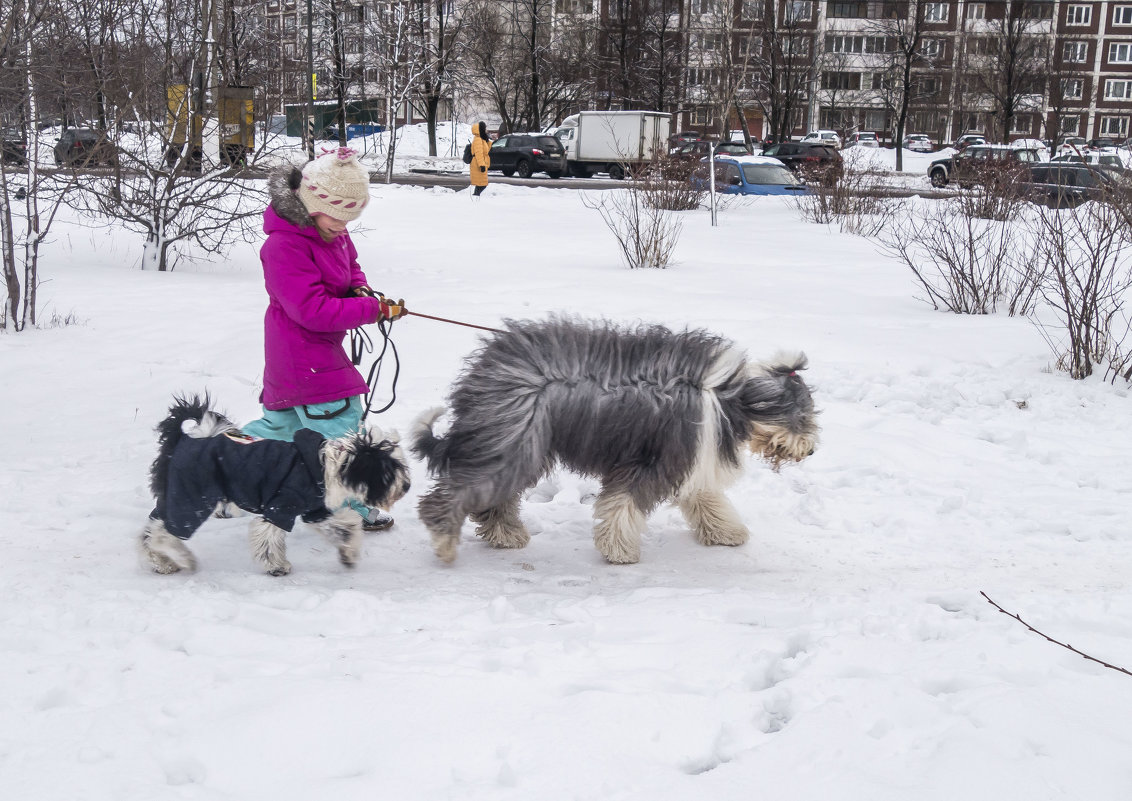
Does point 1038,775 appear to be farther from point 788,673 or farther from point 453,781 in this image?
point 453,781

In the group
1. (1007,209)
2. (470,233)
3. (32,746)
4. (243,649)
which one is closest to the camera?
(32,746)

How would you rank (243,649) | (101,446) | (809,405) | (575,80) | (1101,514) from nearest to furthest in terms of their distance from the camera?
(243,649), (809,405), (1101,514), (101,446), (575,80)

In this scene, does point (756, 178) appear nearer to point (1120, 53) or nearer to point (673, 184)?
point (673, 184)

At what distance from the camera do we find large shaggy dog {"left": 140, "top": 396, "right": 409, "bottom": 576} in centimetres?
380

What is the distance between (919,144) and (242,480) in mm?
53074

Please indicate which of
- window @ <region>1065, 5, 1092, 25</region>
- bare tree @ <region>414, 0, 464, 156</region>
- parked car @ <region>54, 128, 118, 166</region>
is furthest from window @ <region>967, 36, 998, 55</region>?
parked car @ <region>54, 128, 118, 166</region>

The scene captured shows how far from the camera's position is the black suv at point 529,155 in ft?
96.1

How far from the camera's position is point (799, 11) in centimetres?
5216

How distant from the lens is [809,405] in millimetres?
4312

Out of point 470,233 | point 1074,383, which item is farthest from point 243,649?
point 470,233

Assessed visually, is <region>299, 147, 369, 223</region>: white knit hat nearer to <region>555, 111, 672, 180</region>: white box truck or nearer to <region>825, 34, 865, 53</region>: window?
<region>555, 111, 672, 180</region>: white box truck

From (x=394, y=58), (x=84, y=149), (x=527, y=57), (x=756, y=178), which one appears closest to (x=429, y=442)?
(x=84, y=149)

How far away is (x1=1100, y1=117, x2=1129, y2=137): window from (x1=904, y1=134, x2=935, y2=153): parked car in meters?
15.4

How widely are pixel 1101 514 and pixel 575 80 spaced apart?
39.7 metres
